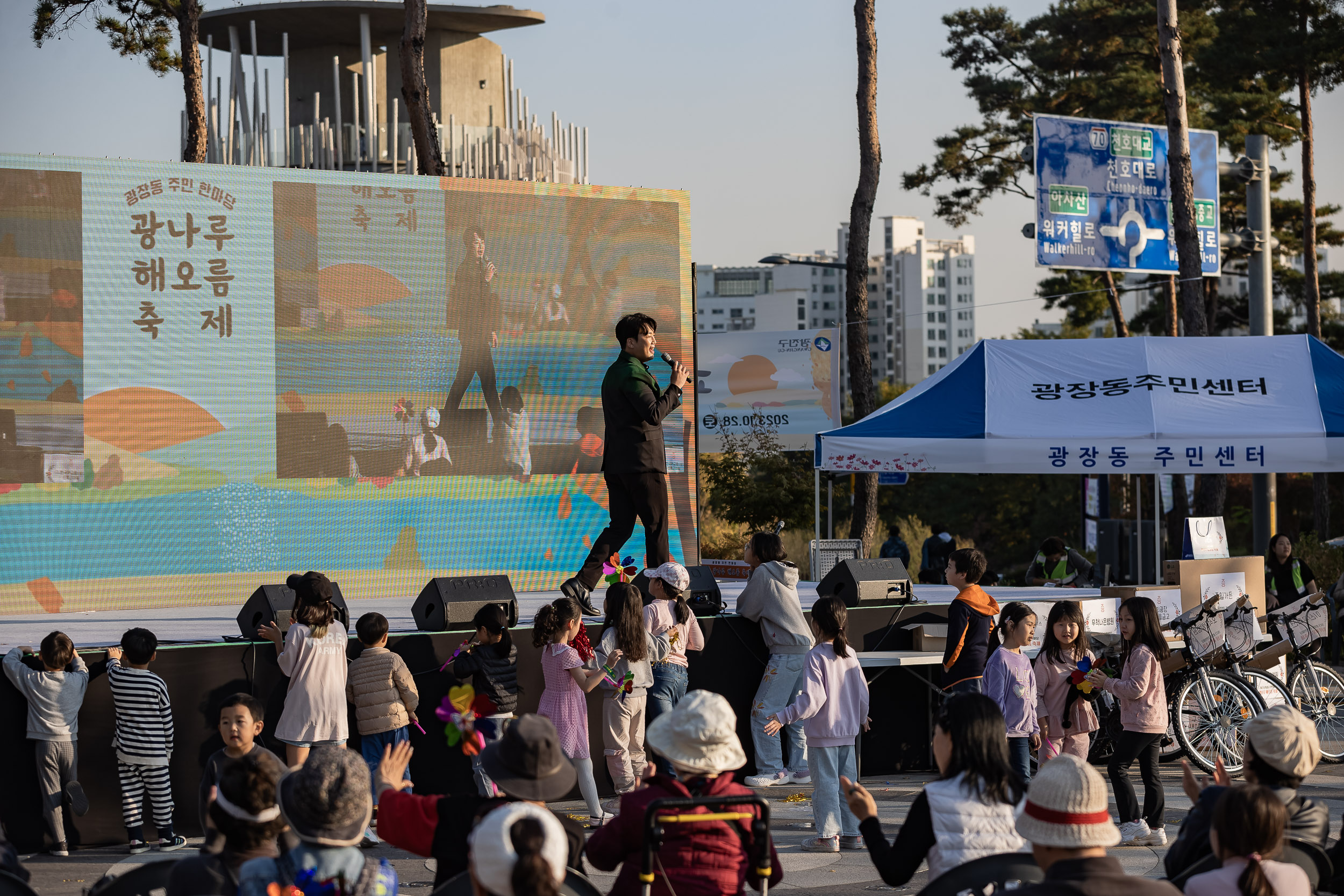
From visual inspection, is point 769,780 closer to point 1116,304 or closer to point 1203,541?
point 1203,541

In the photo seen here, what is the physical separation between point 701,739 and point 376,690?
3.95 metres

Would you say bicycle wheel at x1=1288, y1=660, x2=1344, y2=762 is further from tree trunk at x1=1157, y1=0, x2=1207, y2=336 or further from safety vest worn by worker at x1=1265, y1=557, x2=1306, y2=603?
tree trunk at x1=1157, y1=0, x2=1207, y2=336

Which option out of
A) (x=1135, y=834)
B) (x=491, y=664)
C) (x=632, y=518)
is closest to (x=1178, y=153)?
(x=632, y=518)

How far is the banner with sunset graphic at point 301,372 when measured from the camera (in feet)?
43.5

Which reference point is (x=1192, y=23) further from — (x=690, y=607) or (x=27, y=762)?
(x=27, y=762)

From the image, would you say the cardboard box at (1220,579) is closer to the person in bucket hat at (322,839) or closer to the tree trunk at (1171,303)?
the person in bucket hat at (322,839)

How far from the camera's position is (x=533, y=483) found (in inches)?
594

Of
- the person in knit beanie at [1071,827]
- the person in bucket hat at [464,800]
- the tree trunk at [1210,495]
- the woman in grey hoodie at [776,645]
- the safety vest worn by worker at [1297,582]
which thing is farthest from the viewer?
the tree trunk at [1210,495]

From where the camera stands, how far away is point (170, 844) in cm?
734

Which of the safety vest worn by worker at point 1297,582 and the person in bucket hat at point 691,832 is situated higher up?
the person in bucket hat at point 691,832

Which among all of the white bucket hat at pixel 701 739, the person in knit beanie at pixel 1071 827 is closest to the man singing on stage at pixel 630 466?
the white bucket hat at pixel 701 739

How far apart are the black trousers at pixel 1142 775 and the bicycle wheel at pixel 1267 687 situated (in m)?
2.10

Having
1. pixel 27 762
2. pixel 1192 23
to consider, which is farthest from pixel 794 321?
pixel 27 762

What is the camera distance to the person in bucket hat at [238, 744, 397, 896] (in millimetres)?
3467
